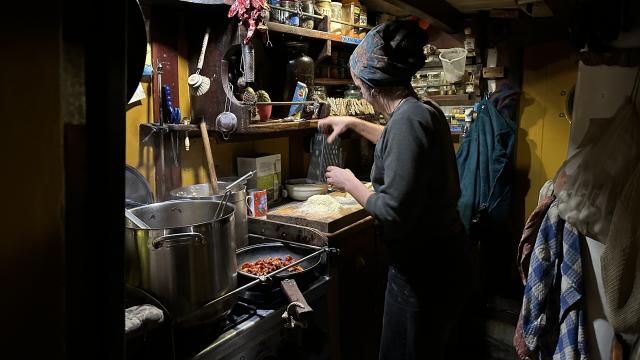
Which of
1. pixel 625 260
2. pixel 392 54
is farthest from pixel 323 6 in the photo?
pixel 625 260

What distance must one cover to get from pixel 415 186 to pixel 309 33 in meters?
1.18

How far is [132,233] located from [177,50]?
3.73ft

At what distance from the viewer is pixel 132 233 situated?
3.73 ft

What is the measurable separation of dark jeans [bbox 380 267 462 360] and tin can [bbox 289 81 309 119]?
1047mm

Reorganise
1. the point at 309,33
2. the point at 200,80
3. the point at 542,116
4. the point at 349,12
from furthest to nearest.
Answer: the point at 542,116 < the point at 349,12 < the point at 309,33 < the point at 200,80

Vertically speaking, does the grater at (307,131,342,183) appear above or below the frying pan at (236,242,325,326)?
above

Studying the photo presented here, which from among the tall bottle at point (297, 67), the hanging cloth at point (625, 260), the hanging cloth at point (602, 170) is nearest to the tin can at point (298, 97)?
the tall bottle at point (297, 67)

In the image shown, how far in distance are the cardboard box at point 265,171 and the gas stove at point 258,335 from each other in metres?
0.75

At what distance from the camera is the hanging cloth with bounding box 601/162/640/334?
98cm

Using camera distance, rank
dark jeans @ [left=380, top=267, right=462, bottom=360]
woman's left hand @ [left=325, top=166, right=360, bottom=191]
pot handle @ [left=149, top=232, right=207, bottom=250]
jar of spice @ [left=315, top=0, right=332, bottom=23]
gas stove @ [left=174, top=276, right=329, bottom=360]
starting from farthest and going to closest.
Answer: jar of spice @ [left=315, top=0, right=332, bottom=23] < woman's left hand @ [left=325, top=166, right=360, bottom=191] < dark jeans @ [left=380, top=267, right=462, bottom=360] < gas stove @ [left=174, top=276, right=329, bottom=360] < pot handle @ [left=149, top=232, right=207, bottom=250]

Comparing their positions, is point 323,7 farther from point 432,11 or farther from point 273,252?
point 273,252

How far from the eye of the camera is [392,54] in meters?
1.61

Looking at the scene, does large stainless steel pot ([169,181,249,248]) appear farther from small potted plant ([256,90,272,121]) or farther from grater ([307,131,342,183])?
grater ([307,131,342,183])

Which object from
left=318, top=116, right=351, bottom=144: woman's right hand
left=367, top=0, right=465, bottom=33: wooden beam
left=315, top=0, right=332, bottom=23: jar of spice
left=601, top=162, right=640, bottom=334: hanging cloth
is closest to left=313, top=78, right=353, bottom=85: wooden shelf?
left=315, top=0, right=332, bottom=23: jar of spice
